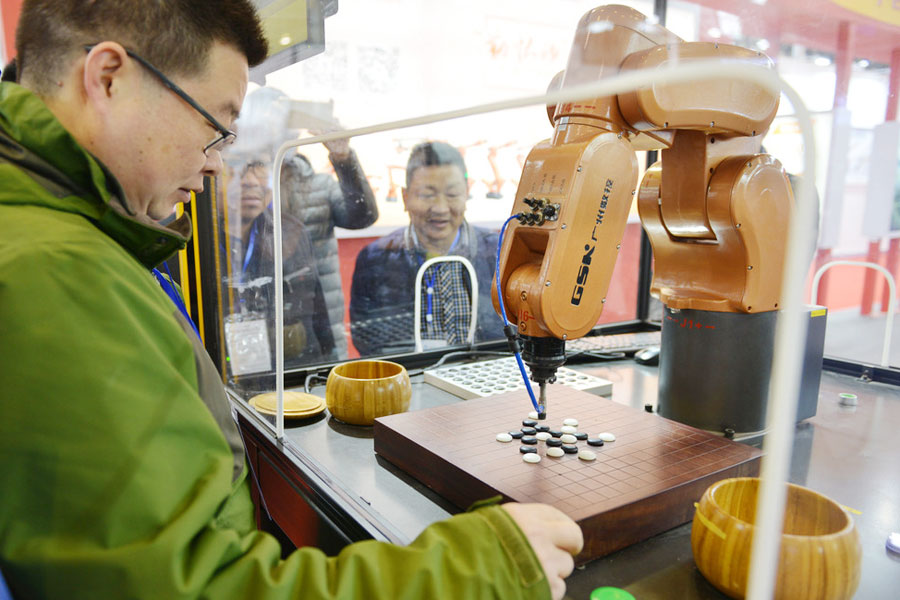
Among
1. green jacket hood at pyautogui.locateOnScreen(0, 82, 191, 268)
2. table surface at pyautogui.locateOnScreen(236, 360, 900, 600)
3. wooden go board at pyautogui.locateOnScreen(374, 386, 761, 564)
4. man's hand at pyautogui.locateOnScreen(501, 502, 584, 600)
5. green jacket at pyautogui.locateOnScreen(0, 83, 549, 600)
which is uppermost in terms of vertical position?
green jacket hood at pyautogui.locateOnScreen(0, 82, 191, 268)

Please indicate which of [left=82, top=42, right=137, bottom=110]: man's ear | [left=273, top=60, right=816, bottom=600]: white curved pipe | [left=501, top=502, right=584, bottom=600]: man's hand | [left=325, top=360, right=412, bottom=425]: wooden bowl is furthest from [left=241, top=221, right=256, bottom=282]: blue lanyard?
[left=273, top=60, right=816, bottom=600]: white curved pipe

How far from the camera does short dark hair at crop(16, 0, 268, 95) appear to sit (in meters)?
0.73

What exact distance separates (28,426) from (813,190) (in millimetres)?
667

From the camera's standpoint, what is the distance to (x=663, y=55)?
108 centimetres

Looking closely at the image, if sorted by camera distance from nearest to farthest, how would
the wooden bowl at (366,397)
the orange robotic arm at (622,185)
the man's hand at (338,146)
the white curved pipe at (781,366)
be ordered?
the white curved pipe at (781,366) < the orange robotic arm at (622,185) < the wooden bowl at (366,397) < the man's hand at (338,146)

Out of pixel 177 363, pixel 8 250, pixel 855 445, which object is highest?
pixel 8 250

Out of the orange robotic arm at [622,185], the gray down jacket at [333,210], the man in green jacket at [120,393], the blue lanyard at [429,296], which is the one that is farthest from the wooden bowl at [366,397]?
the blue lanyard at [429,296]

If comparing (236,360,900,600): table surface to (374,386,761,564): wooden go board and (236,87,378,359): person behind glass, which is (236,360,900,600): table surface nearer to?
(374,386,761,564): wooden go board

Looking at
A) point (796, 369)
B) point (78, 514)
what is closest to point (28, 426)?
point (78, 514)

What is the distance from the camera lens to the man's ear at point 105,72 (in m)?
0.72

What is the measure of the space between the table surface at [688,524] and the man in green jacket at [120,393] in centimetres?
21

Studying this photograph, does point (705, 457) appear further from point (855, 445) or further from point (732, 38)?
point (732, 38)

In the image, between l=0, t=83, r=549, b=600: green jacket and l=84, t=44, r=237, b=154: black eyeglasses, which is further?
l=84, t=44, r=237, b=154: black eyeglasses

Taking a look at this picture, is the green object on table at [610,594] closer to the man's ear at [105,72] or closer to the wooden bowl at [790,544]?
the wooden bowl at [790,544]
